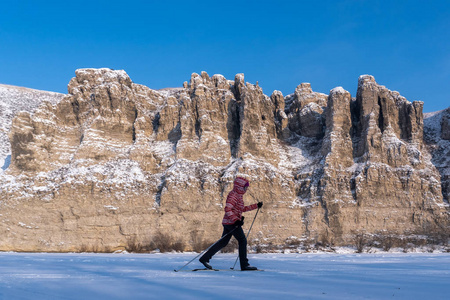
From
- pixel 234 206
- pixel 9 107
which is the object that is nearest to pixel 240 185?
pixel 234 206

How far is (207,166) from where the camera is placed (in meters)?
38.2

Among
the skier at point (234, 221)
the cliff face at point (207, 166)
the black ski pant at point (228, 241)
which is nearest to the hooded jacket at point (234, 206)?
the skier at point (234, 221)

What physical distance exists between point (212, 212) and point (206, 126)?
991 cm

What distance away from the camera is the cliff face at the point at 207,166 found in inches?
1367

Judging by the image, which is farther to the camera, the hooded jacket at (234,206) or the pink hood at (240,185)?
the pink hood at (240,185)

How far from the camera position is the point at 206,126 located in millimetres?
40281

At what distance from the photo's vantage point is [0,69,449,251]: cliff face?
34.7 m

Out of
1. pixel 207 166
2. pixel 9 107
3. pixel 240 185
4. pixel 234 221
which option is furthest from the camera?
pixel 9 107

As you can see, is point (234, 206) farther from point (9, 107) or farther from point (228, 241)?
point (9, 107)

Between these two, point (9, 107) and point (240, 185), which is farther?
point (9, 107)

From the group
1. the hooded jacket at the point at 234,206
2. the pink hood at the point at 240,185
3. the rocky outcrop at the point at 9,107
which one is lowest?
the hooded jacket at the point at 234,206

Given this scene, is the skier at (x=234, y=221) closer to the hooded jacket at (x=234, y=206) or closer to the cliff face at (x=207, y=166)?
the hooded jacket at (x=234, y=206)

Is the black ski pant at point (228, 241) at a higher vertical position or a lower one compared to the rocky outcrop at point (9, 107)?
lower

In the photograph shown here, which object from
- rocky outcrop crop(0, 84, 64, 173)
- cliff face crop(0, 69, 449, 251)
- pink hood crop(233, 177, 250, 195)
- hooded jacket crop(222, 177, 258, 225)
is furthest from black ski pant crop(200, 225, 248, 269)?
rocky outcrop crop(0, 84, 64, 173)
